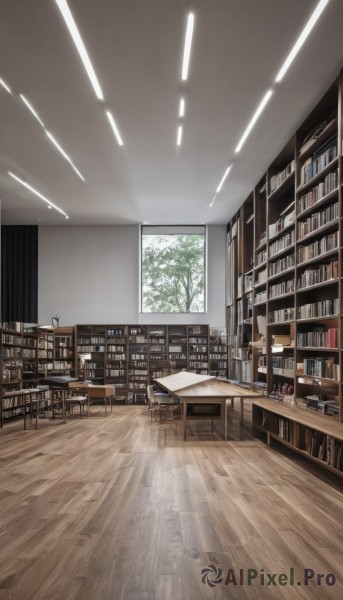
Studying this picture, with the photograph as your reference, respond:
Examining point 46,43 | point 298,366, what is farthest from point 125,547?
point 46,43

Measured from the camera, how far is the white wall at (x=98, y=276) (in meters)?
14.2

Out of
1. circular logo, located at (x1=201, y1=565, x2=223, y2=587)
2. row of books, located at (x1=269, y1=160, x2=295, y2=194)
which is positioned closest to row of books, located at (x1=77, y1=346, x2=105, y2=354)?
row of books, located at (x1=269, y1=160, x2=295, y2=194)

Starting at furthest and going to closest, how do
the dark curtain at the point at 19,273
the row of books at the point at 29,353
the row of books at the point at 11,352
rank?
the dark curtain at the point at 19,273 → the row of books at the point at 29,353 → the row of books at the point at 11,352

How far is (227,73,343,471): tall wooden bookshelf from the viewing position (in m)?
6.00

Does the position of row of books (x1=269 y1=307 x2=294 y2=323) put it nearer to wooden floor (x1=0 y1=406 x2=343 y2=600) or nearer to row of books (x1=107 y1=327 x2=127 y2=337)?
wooden floor (x1=0 y1=406 x2=343 y2=600)

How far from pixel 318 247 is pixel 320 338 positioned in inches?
46.9

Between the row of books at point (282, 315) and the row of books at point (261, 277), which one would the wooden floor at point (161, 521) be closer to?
the row of books at point (282, 315)

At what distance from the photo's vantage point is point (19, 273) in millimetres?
14195

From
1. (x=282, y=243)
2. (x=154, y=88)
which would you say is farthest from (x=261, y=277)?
(x=154, y=88)

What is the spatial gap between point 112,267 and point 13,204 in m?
3.41

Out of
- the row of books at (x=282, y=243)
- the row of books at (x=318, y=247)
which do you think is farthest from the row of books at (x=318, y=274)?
the row of books at (x=282, y=243)

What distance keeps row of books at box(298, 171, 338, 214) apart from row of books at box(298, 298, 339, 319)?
1346 mm

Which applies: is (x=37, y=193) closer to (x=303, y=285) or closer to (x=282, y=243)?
(x=282, y=243)

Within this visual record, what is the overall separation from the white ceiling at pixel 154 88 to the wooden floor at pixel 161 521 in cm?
461
